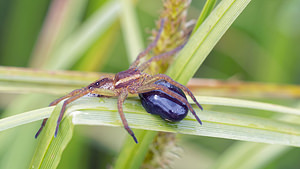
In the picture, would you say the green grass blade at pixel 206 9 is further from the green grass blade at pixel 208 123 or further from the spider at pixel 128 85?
the green grass blade at pixel 208 123

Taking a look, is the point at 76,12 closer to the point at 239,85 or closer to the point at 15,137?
the point at 15,137

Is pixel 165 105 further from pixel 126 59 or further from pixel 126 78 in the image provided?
pixel 126 59

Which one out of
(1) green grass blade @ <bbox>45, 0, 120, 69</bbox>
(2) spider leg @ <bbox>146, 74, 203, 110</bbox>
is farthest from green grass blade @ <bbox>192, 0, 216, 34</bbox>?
(1) green grass blade @ <bbox>45, 0, 120, 69</bbox>

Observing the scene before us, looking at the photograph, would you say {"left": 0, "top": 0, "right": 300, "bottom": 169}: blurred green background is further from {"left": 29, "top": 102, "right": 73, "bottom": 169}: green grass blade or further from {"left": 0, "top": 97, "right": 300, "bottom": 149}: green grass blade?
{"left": 29, "top": 102, "right": 73, "bottom": 169}: green grass blade

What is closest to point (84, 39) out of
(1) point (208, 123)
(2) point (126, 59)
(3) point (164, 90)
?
(2) point (126, 59)

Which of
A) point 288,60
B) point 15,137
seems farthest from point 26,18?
point 288,60

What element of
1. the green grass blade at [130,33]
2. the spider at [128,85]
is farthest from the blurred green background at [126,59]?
the spider at [128,85]
